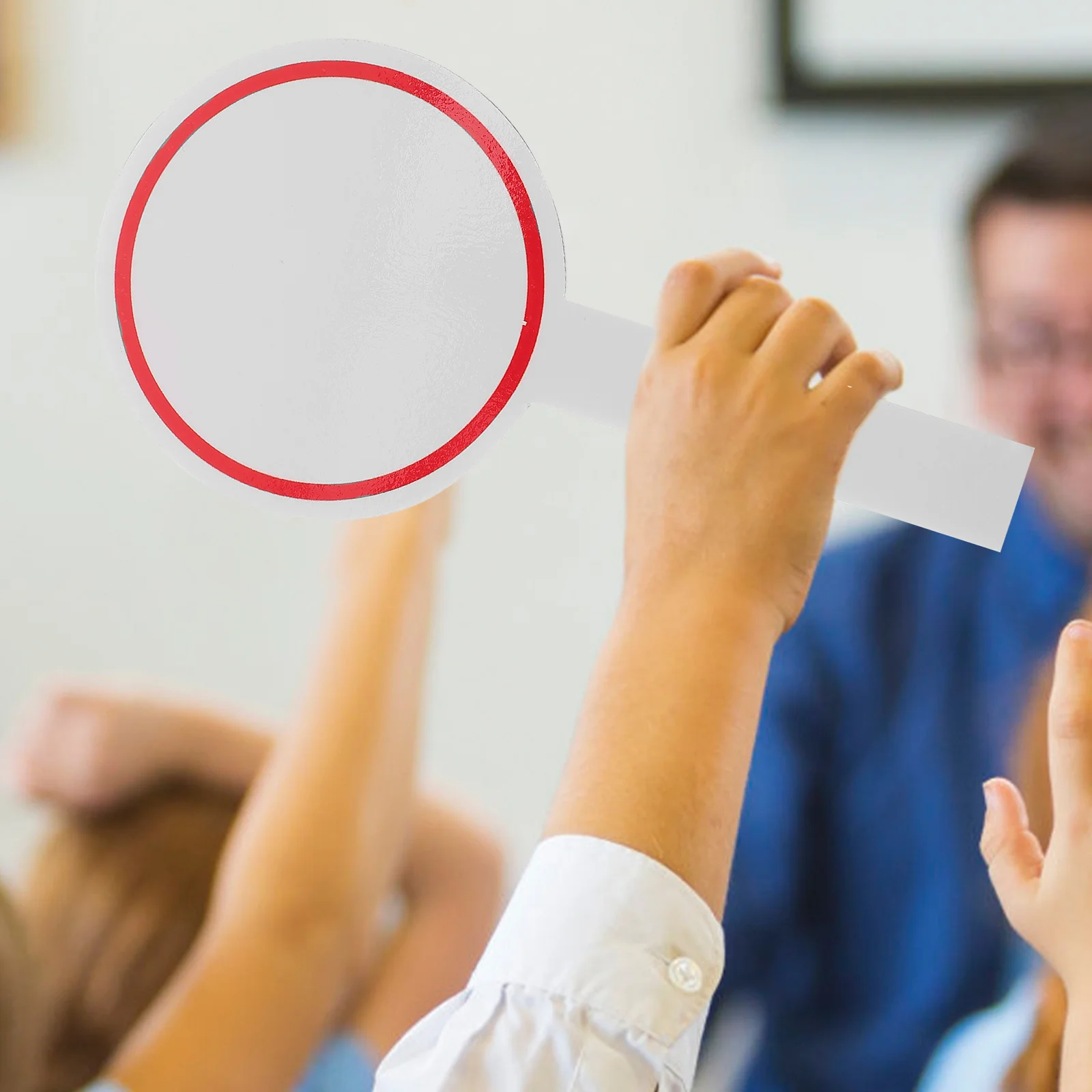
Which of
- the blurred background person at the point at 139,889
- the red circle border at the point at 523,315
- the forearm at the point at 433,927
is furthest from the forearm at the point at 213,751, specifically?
the red circle border at the point at 523,315

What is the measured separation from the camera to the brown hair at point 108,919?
59cm

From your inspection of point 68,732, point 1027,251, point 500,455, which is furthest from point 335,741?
point 1027,251

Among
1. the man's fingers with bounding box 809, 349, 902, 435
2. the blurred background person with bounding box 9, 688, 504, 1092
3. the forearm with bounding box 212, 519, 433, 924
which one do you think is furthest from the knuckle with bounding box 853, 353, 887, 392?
the blurred background person with bounding box 9, 688, 504, 1092

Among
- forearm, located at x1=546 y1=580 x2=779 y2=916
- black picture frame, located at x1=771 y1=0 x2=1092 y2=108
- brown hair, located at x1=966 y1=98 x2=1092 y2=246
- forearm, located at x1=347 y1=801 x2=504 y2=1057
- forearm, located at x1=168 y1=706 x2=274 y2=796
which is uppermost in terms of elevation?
black picture frame, located at x1=771 y1=0 x2=1092 y2=108

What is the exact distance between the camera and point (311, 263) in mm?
267

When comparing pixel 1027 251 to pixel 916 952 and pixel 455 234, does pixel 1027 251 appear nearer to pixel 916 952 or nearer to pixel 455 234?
pixel 916 952

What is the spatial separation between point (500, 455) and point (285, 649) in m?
0.22

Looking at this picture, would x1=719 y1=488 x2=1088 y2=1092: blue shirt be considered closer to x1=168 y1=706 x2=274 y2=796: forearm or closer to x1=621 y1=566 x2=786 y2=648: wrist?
x1=168 y1=706 x2=274 y2=796: forearm

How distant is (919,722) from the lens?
0.85 meters

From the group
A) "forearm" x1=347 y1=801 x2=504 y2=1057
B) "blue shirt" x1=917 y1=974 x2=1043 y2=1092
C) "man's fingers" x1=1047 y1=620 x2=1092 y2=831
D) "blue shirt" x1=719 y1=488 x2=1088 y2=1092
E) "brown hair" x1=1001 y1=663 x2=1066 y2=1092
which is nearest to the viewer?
"man's fingers" x1=1047 y1=620 x2=1092 y2=831

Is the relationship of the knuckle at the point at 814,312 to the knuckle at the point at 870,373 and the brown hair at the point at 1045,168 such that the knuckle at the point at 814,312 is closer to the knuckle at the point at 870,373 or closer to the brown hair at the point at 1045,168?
the knuckle at the point at 870,373

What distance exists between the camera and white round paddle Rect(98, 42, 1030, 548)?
261 millimetres

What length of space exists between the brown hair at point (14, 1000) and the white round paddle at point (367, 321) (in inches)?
10.5

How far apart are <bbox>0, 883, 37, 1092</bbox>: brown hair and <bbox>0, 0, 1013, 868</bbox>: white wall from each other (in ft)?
1.62
